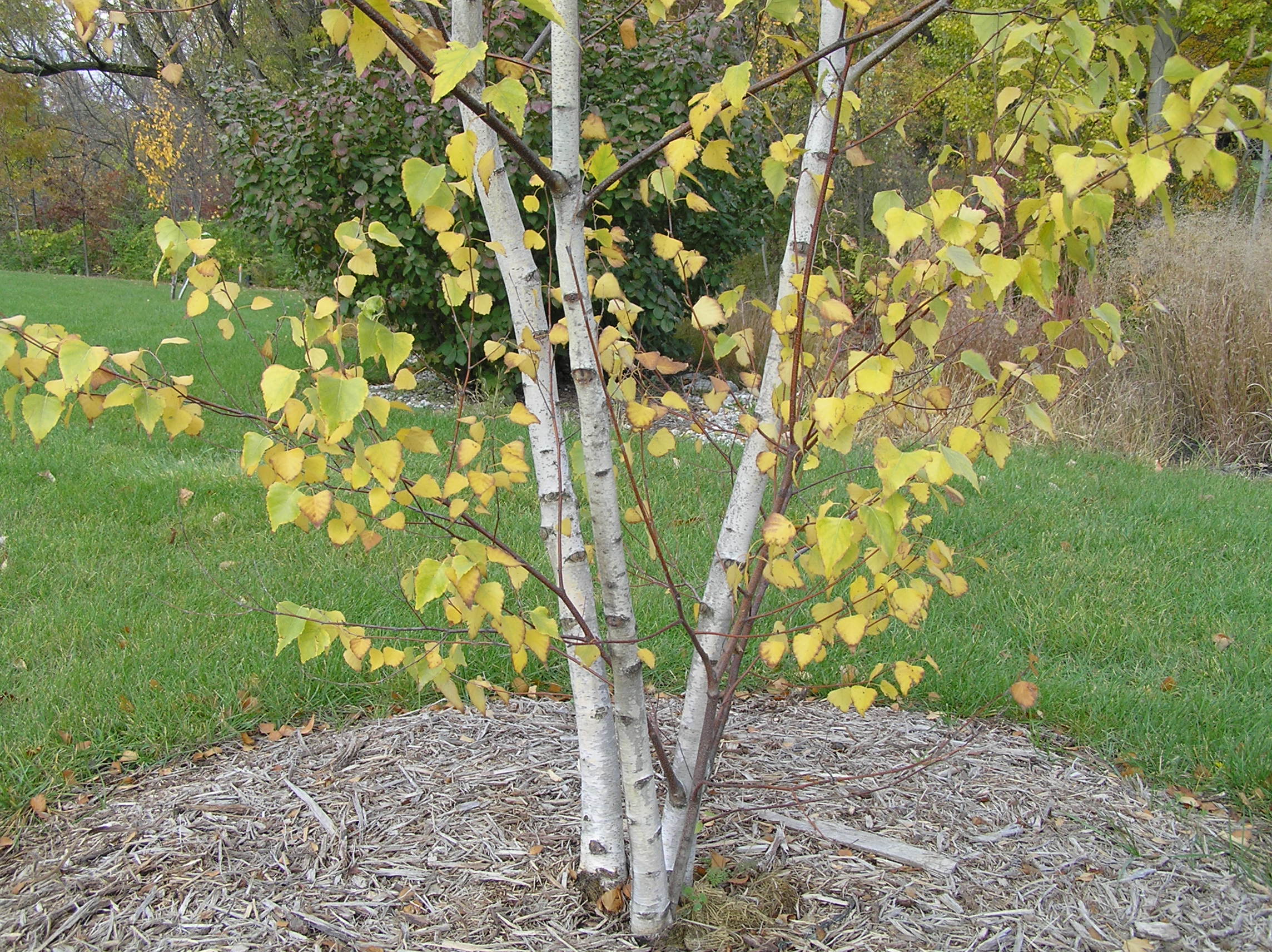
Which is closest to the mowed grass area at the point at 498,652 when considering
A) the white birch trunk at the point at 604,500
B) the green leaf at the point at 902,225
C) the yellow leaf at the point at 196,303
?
the yellow leaf at the point at 196,303

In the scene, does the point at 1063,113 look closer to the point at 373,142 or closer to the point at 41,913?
the point at 41,913

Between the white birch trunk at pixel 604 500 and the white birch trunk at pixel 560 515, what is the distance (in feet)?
0.25

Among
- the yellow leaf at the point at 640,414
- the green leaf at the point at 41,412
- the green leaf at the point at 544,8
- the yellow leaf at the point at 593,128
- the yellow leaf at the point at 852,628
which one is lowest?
the yellow leaf at the point at 852,628

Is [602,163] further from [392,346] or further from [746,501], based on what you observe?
[746,501]

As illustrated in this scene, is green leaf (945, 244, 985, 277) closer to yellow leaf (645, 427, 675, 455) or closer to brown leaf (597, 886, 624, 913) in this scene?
yellow leaf (645, 427, 675, 455)

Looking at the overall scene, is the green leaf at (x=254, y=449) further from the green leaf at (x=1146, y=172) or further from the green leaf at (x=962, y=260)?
the green leaf at (x=1146, y=172)

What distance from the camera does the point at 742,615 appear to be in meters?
1.76

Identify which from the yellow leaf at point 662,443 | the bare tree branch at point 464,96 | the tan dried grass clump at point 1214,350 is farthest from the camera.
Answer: the tan dried grass clump at point 1214,350

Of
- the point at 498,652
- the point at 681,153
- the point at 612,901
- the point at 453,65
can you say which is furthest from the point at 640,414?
the point at 498,652

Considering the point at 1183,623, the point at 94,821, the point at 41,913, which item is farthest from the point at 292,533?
the point at 1183,623

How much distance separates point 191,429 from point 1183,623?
130 inches

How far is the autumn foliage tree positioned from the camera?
121 cm

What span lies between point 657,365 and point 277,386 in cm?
59

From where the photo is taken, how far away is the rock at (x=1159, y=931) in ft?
6.05
